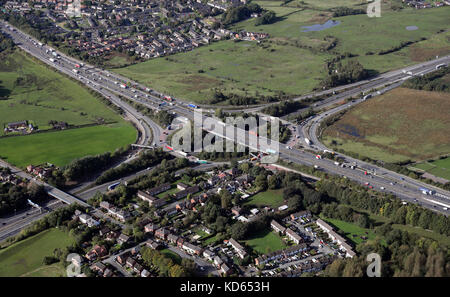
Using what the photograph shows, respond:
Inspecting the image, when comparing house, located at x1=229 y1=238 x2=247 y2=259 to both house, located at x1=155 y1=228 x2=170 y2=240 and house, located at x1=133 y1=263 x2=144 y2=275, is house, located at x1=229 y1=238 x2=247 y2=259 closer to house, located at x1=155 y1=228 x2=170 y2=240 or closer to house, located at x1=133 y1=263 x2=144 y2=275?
house, located at x1=155 y1=228 x2=170 y2=240

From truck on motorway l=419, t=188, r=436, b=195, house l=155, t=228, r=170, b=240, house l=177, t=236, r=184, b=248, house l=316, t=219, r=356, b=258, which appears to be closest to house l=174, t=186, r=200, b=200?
house l=155, t=228, r=170, b=240

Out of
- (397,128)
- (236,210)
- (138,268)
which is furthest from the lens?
(397,128)

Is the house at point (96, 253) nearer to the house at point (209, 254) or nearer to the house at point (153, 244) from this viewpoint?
the house at point (153, 244)

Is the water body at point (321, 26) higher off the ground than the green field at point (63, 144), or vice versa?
the water body at point (321, 26)

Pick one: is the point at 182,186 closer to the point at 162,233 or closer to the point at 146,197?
the point at 146,197

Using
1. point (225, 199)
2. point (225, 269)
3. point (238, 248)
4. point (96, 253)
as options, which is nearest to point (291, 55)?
point (225, 199)

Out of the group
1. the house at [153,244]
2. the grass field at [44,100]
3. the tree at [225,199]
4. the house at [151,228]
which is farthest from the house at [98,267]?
the grass field at [44,100]
